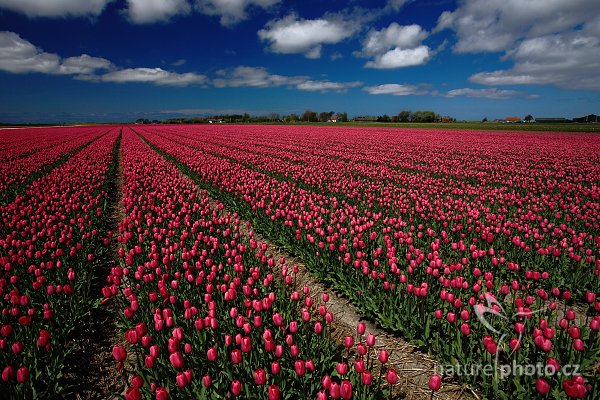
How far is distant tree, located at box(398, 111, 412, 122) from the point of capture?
138 metres

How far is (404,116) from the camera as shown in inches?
5650

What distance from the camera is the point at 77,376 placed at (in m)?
3.83

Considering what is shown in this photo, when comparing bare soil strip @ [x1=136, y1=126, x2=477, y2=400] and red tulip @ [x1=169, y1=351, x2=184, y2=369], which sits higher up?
red tulip @ [x1=169, y1=351, x2=184, y2=369]

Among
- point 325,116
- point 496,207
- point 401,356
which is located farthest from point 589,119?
point 401,356

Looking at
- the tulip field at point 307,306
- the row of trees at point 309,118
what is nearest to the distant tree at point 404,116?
the row of trees at point 309,118

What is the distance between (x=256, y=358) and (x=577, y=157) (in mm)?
25168

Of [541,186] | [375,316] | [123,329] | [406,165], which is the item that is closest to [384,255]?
[375,316]

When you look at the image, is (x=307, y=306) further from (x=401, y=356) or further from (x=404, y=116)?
(x=404, y=116)

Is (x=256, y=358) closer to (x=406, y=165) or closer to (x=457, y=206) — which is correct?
(x=457, y=206)

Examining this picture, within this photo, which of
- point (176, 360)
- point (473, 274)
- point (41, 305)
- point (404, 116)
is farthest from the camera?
point (404, 116)

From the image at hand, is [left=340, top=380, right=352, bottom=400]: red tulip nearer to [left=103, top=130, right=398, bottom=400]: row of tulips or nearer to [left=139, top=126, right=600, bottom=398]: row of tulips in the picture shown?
[left=103, top=130, right=398, bottom=400]: row of tulips

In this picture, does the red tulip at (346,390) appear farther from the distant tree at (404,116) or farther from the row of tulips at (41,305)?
the distant tree at (404,116)

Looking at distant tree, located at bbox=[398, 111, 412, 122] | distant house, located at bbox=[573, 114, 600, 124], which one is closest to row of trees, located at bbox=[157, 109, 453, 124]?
distant tree, located at bbox=[398, 111, 412, 122]

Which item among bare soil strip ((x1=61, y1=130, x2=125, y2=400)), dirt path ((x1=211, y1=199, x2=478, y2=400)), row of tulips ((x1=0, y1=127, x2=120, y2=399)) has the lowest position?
bare soil strip ((x1=61, y1=130, x2=125, y2=400))
